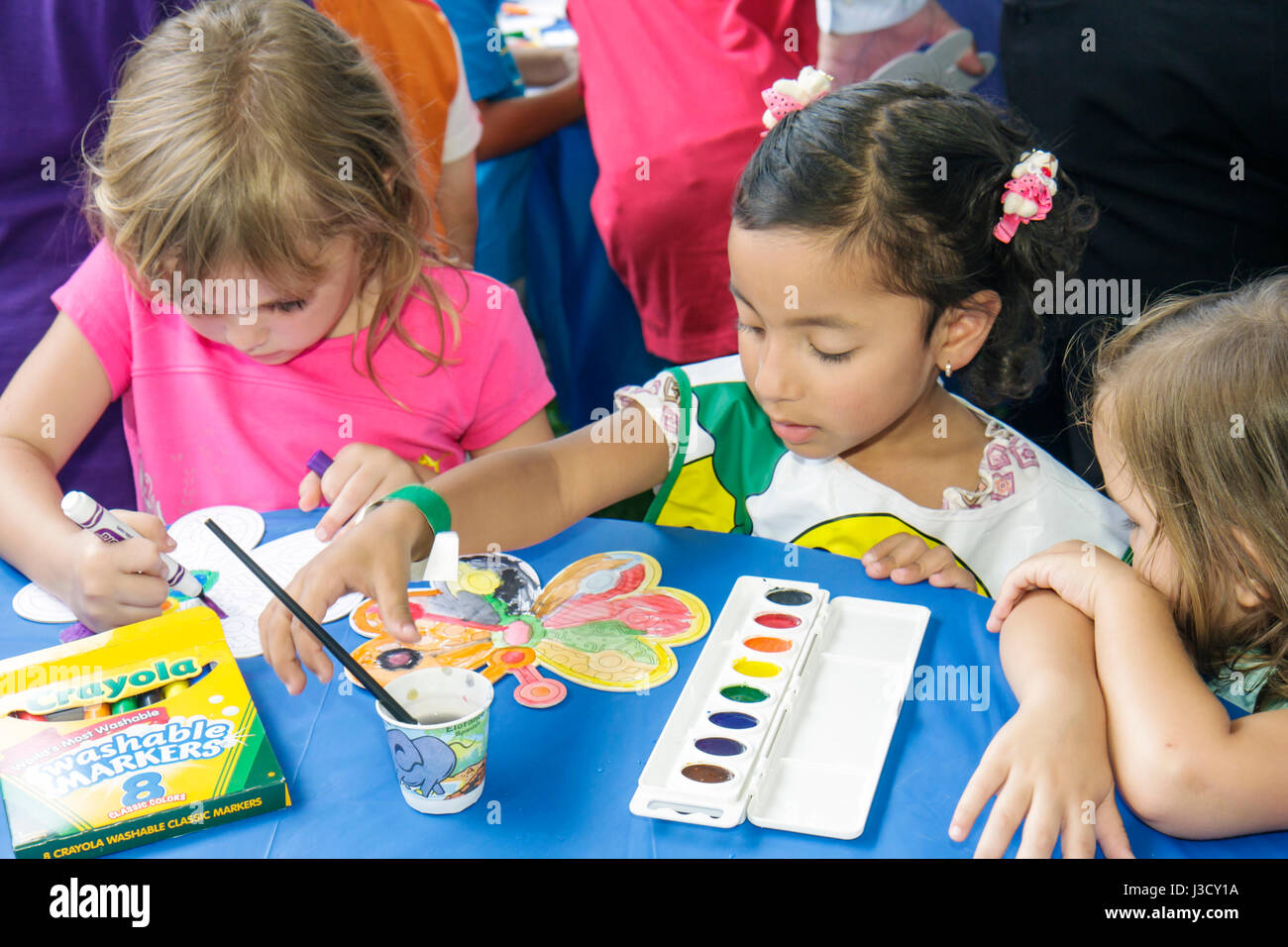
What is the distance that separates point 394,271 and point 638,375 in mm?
1066

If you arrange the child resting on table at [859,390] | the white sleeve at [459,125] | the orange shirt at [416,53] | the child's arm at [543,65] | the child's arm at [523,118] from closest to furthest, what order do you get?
the child resting on table at [859,390] → the orange shirt at [416,53] → the white sleeve at [459,125] → the child's arm at [523,118] → the child's arm at [543,65]

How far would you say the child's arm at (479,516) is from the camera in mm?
894

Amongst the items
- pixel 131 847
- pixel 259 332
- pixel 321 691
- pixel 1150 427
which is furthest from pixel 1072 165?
pixel 131 847

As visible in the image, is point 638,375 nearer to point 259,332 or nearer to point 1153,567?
point 259,332

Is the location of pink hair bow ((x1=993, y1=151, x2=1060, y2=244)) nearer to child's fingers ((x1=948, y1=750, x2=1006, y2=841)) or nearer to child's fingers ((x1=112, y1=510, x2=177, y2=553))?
child's fingers ((x1=948, y1=750, x2=1006, y2=841))

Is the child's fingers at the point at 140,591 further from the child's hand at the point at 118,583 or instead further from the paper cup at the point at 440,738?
the paper cup at the point at 440,738

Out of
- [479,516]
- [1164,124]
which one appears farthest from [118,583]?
[1164,124]

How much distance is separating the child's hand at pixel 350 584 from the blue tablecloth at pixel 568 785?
5cm

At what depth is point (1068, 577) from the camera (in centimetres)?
101

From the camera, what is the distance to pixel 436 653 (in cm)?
97

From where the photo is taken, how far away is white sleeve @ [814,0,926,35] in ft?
6.34

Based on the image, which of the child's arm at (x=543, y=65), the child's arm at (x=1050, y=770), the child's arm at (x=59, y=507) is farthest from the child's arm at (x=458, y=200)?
the child's arm at (x=1050, y=770)

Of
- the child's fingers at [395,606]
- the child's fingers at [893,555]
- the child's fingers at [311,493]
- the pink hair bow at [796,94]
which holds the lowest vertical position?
the child's fingers at [893,555]

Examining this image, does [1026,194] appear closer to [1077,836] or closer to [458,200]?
[1077,836]
